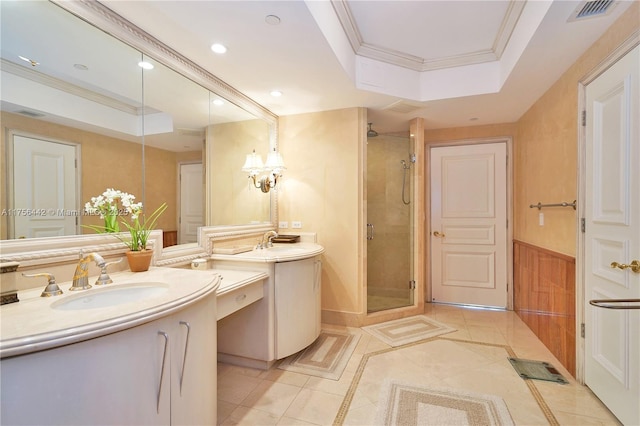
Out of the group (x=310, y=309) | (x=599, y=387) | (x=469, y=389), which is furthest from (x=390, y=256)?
(x=599, y=387)

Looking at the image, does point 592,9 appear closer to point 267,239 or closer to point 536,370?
point 536,370

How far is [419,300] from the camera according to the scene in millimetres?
3438

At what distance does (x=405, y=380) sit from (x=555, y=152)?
2278mm

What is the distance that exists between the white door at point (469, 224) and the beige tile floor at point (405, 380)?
0.96 m

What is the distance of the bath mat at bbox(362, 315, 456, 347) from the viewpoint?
277 cm

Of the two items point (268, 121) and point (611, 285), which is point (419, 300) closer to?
point (611, 285)

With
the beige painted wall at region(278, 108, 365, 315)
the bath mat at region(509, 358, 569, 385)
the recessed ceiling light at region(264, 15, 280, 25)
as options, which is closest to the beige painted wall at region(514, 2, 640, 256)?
the bath mat at region(509, 358, 569, 385)

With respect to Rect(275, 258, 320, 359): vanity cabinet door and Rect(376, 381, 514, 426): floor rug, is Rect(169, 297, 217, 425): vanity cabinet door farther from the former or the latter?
Rect(376, 381, 514, 426): floor rug

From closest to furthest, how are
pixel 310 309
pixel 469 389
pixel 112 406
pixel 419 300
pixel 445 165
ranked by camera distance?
pixel 112 406, pixel 469 389, pixel 310 309, pixel 419 300, pixel 445 165

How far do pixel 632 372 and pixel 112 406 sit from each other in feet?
8.16

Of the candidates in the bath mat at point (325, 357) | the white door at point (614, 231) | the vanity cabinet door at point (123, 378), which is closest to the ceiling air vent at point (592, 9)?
the white door at point (614, 231)

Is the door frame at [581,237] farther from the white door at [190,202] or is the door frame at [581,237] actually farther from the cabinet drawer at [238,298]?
the white door at [190,202]

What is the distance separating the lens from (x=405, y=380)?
209 centimetres

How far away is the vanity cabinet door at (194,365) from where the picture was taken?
1.18 meters
